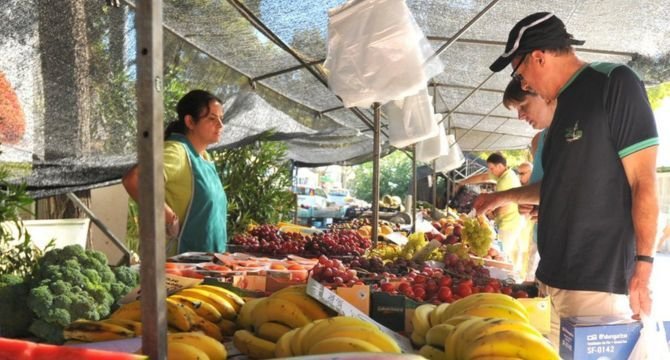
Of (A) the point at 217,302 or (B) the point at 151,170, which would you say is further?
(A) the point at 217,302

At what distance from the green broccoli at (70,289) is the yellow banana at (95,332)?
0.82 metres

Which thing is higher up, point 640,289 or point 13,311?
point 640,289

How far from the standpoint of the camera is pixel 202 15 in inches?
169

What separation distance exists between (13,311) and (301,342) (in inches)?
65.8

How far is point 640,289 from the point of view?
2230 millimetres

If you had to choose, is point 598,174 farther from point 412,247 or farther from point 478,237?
point 478,237

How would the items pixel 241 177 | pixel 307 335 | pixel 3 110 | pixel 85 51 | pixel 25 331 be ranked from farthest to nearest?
1. pixel 241 177
2. pixel 85 51
3. pixel 3 110
4. pixel 25 331
5. pixel 307 335

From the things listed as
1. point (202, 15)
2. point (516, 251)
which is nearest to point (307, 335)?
point (202, 15)

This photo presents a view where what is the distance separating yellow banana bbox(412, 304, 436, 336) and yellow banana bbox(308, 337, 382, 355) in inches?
20.6

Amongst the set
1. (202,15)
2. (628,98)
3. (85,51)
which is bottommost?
(628,98)

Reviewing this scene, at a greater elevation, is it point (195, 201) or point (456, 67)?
point (456, 67)

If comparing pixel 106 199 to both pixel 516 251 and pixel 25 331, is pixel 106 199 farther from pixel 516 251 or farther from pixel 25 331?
pixel 516 251

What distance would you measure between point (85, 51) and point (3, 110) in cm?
67

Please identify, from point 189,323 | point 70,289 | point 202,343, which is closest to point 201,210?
point 70,289
